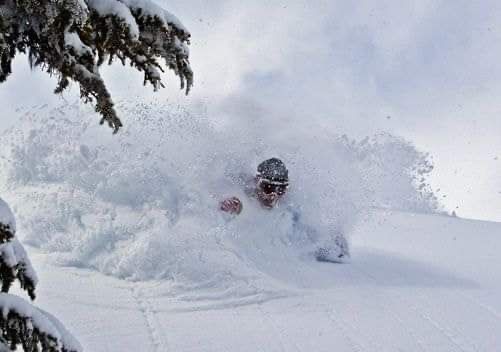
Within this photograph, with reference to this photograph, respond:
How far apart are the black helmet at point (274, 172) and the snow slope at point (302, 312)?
55.3 inches

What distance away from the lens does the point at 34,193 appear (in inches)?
387

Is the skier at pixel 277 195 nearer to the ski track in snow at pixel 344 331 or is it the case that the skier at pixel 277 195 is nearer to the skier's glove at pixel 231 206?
the skier's glove at pixel 231 206

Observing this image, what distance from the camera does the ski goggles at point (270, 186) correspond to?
829 centimetres

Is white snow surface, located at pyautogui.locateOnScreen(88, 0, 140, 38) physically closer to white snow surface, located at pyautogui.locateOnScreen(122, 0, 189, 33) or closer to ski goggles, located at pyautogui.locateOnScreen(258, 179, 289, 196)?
white snow surface, located at pyautogui.locateOnScreen(122, 0, 189, 33)

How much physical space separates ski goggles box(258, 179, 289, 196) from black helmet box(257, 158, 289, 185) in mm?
36

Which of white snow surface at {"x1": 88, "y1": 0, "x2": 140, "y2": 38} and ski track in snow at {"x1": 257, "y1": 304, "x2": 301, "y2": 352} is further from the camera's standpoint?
ski track in snow at {"x1": 257, "y1": 304, "x2": 301, "y2": 352}

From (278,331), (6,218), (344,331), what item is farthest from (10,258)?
(344,331)

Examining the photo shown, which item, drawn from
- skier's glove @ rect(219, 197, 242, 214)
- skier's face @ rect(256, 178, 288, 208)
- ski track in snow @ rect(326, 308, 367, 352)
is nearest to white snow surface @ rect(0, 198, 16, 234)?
ski track in snow @ rect(326, 308, 367, 352)

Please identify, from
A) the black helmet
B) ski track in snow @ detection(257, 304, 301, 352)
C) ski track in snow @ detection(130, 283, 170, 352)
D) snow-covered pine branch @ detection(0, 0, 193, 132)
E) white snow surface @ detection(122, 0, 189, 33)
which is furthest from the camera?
the black helmet

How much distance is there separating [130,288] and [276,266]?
2058 millimetres

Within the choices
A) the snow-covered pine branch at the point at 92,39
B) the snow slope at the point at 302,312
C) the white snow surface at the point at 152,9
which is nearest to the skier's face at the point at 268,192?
the snow slope at the point at 302,312

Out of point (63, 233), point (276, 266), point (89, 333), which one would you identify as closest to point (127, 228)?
point (63, 233)

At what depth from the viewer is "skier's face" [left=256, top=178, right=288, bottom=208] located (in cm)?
830

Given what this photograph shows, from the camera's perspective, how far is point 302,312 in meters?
5.84
